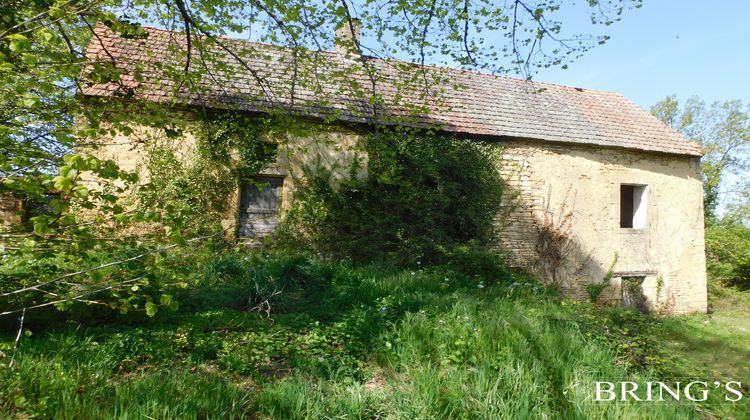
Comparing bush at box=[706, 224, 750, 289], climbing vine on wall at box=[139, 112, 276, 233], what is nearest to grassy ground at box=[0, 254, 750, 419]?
climbing vine on wall at box=[139, 112, 276, 233]

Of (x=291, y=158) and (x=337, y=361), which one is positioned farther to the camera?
(x=291, y=158)

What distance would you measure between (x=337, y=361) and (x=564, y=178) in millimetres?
10016

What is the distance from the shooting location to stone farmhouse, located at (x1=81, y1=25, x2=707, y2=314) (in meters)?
9.98

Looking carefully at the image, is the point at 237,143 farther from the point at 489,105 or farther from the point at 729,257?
the point at 729,257

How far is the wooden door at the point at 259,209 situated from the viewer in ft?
31.2

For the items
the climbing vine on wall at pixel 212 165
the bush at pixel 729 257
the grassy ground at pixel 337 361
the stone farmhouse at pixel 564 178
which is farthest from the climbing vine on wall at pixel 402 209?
the bush at pixel 729 257

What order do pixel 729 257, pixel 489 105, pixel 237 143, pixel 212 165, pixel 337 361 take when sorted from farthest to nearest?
pixel 729 257
pixel 489 105
pixel 237 143
pixel 212 165
pixel 337 361

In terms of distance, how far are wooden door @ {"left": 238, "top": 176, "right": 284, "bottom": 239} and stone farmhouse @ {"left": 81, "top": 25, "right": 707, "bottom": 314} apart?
0.9 inches

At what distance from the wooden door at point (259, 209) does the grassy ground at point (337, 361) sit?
4.30 m

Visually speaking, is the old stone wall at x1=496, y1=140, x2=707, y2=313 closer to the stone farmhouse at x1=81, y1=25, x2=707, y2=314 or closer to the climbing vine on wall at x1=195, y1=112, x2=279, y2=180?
the stone farmhouse at x1=81, y1=25, x2=707, y2=314

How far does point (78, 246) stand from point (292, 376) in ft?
5.72

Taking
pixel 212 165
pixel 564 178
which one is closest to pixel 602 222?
pixel 564 178

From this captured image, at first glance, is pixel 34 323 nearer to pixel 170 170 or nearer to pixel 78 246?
pixel 78 246

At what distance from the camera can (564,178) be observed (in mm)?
11359
